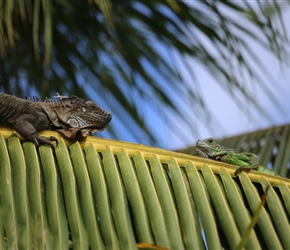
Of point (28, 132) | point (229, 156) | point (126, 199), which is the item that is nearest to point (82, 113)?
point (28, 132)

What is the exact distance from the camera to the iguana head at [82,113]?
5.14 meters

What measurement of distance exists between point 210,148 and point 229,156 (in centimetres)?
64

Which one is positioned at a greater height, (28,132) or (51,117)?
(51,117)

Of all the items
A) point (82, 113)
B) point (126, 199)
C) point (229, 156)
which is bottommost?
point (126, 199)

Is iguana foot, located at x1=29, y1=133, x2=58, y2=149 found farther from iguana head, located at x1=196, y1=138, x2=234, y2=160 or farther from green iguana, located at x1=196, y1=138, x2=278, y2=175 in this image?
iguana head, located at x1=196, y1=138, x2=234, y2=160

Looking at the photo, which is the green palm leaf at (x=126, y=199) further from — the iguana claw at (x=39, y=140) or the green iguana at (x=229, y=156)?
the green iguana at (x=229, y=156)

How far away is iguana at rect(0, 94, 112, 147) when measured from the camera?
4.53 meters

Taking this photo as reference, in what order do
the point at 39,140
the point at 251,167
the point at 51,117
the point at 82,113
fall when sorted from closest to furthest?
the point at 39,140 → the point at 251,167 → the point at 51,117 → the point at 82,113

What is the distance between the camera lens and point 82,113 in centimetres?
526

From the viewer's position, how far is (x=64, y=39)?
960 centimetres

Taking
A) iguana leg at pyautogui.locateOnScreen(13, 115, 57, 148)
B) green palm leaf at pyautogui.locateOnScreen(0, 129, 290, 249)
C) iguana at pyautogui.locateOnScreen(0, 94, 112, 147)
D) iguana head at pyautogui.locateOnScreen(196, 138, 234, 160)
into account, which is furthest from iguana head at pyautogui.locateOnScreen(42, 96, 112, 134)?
iguana head at pyautogui.locateOnScreen(196, 138, 234, 160)

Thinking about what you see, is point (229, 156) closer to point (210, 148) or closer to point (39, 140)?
point (210, 148)

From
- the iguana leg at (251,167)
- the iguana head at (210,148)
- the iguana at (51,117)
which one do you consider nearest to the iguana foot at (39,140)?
the iguana at (51,117)

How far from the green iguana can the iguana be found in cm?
93
